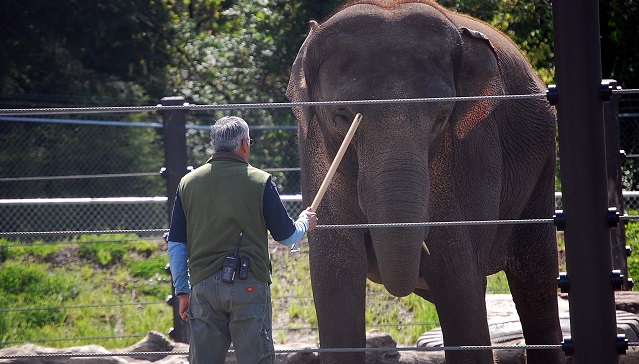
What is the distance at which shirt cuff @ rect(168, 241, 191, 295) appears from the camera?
3.58m

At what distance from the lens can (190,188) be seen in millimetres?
3525

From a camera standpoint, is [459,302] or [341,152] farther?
[459,302]

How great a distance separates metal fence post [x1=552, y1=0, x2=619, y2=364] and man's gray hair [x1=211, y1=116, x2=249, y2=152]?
1.05 meters

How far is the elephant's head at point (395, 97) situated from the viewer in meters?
4.20

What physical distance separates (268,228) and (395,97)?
1.10 metres

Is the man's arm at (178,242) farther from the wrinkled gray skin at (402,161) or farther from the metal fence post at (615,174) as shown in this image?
the metal fence post at (615,174)

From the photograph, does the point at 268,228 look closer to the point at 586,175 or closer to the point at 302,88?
the point at 586,175

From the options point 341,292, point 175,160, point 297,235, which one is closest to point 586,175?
point 297,235

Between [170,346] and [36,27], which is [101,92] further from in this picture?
[170,346]

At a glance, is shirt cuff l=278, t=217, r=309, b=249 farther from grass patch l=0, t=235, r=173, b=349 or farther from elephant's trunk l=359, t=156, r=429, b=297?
grass patch l=0, t=235, r=173, b=349

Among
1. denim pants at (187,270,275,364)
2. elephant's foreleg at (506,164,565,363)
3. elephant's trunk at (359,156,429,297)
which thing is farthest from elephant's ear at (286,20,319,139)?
elephant's foreleg at (506,164,565,363)

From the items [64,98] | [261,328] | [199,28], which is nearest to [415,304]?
[261,328]

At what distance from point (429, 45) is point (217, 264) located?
1648 mm

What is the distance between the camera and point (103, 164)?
1059cm
